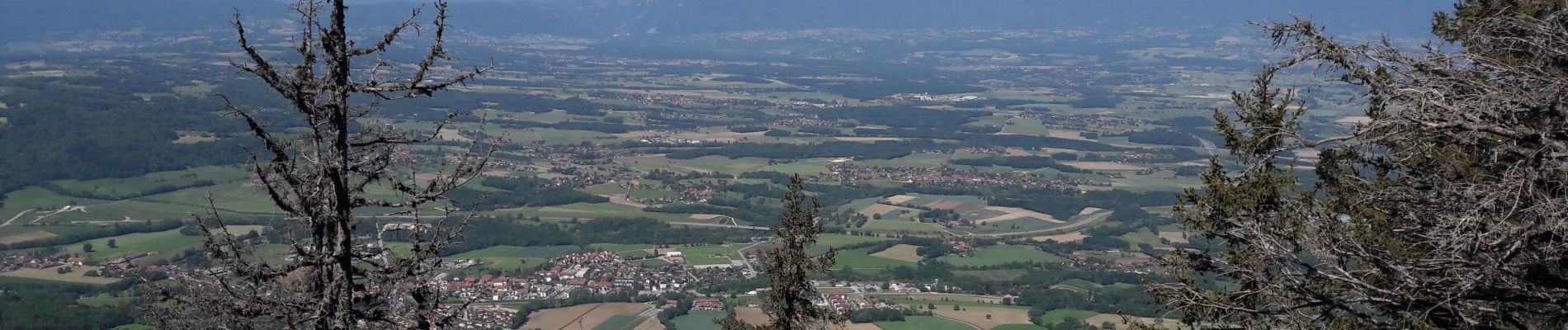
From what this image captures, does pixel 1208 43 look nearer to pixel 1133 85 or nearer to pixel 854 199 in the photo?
pixel 1133 85

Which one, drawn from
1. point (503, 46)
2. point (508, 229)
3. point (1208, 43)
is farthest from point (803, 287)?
point (1208, 43)

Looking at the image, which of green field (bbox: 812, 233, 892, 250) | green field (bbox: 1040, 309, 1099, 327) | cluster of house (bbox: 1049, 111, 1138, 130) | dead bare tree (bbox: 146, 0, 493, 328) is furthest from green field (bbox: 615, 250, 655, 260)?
cluster of house (bbox: 1049, 111, 1138, 130)

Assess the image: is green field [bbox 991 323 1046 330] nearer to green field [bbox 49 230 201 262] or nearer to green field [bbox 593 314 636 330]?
green field [bbox 593 314 636 330]

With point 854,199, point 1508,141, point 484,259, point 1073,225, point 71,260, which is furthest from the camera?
point 854,199

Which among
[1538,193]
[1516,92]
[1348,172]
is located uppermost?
[1516,92]

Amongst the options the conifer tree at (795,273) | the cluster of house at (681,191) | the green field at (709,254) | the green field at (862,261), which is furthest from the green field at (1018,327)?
the cluster of house at (681,191)

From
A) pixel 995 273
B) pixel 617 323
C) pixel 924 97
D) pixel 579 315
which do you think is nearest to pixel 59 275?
pixel 579 315
